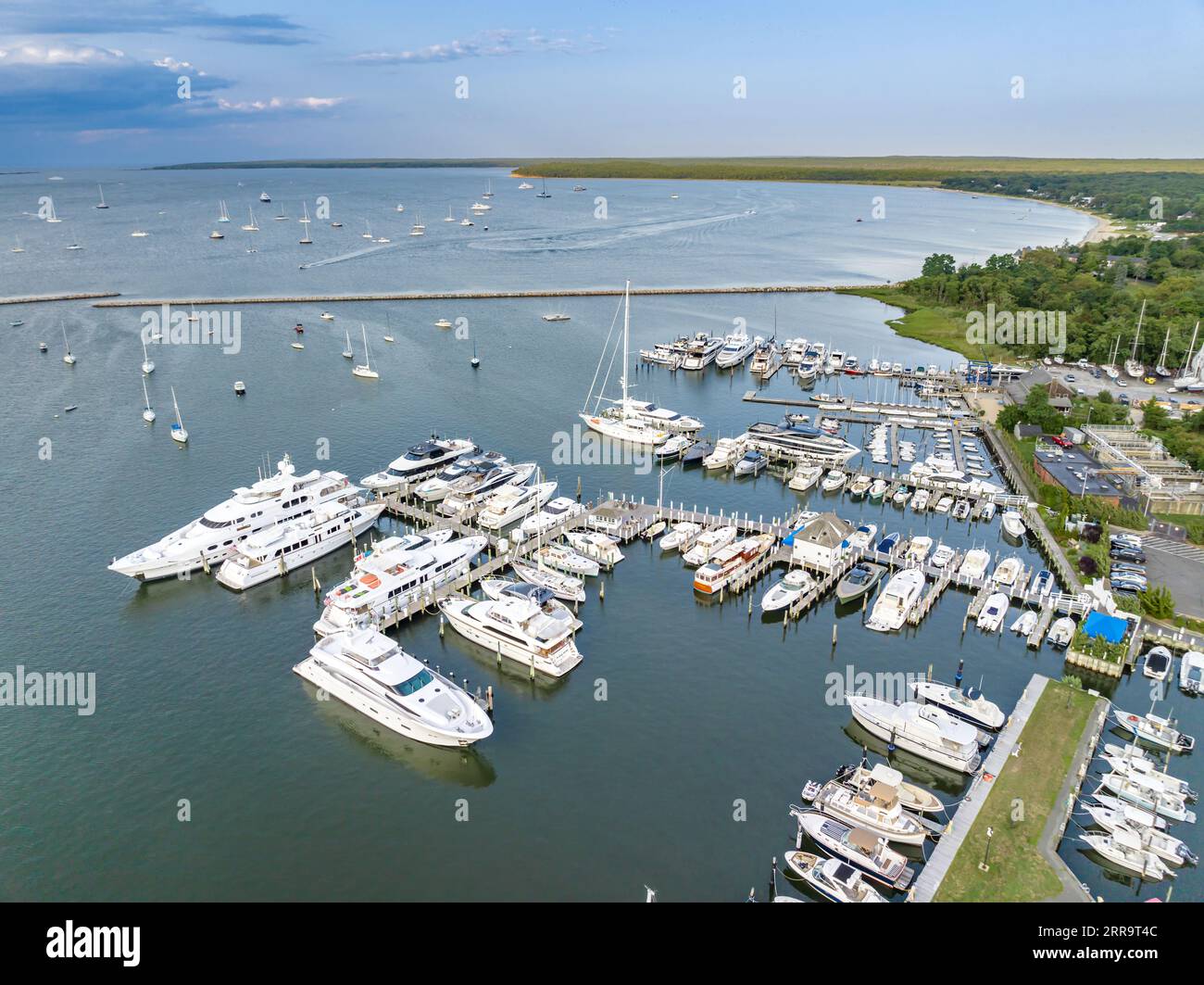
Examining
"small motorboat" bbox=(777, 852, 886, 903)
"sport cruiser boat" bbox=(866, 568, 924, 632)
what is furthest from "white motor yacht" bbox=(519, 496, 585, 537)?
"small motorboat" bbox=(777, 852, 886, 903)

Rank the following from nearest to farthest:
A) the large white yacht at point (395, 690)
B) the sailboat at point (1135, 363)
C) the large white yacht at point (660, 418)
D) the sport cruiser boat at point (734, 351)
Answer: the large white yacht at point (395, 690), the large white yacht at point (660, 418), the sailboat at point (1135, 363), the sport cruiser boat at point (734, 351)

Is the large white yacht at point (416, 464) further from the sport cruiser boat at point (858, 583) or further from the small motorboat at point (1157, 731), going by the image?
the small motorboat at point (1157, 731)

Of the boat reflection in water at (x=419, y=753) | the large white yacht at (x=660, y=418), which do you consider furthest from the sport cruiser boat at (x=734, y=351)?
the boat reflection in water at (x=419, y=753)

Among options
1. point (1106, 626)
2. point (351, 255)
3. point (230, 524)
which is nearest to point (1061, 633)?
point (1106, 626)

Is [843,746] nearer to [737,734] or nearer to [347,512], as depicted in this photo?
[737,734]

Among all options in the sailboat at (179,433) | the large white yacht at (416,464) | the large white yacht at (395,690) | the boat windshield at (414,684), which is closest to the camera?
the large white yacht at (395,690)

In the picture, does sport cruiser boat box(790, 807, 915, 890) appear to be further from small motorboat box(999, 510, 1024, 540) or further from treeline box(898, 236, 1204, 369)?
treeline box(898, 236, 1204, 369)
